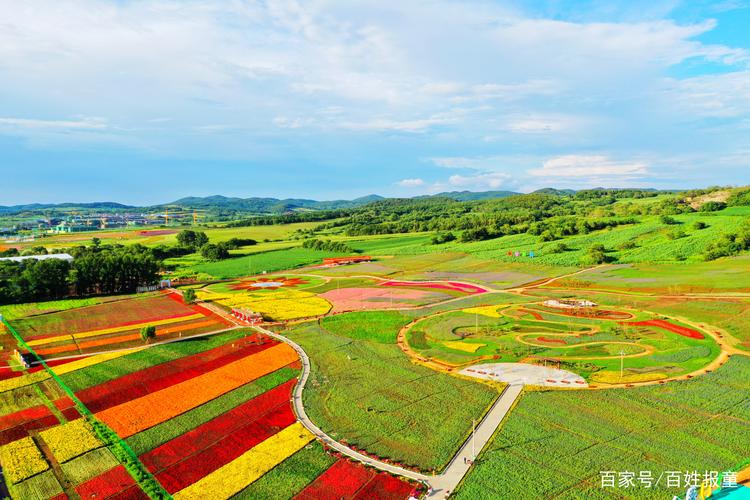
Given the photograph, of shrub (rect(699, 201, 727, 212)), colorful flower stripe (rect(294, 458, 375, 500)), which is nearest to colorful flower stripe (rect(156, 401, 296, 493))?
colorful flower stripe (rect(294, 458, 375, 500))

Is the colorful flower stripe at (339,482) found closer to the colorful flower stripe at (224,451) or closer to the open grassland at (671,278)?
→ the colorful flower stripe at (224,451)

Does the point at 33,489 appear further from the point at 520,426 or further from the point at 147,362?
the point at 520,426

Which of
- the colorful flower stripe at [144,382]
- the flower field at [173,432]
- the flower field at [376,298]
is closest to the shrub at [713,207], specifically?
the flower field at [376,298]

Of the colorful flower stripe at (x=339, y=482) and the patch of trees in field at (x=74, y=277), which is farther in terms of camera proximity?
the patch of trees in field at (x=74, y=277)

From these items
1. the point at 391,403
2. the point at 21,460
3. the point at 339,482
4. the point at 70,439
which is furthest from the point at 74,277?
the point at 339,482

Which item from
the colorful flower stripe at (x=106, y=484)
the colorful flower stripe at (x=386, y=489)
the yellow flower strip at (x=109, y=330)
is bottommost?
the colorful flower stripe at (x=106, y=484)

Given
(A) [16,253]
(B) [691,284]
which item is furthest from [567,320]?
(A) [16,253]

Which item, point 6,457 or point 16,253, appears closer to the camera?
point 6,457
